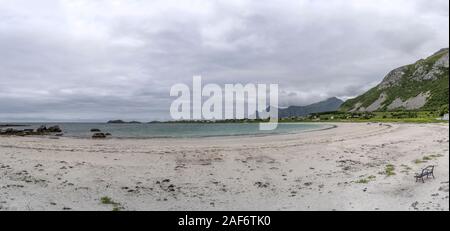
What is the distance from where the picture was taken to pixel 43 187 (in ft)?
57.0

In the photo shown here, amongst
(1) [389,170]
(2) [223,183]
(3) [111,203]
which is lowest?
(3) [111,203]

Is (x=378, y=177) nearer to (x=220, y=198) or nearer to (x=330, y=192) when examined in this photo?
(x=330, y=192)

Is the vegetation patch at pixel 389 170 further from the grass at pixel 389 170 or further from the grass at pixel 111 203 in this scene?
the grass at pixel 111 203

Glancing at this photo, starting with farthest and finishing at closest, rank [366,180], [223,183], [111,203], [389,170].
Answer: [389,170], [223,183], [366,180], [111,203]

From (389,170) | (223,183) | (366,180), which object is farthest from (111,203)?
(389,170)

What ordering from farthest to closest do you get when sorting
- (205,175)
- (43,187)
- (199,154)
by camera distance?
1. (199,154)
2. (205,175)
3. (43,187)

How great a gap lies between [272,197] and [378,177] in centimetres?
667

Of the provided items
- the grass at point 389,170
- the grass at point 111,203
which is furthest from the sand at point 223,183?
the grass at point 389,170

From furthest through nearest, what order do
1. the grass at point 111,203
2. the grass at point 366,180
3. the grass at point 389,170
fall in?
the grass at point 389,170 < the grass at point 366,180 < the grass at point 111,203

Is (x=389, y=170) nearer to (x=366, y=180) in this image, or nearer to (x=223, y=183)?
(x=366, y=180)

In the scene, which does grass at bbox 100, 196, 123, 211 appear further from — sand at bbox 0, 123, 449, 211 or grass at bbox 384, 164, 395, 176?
grass at bbox 384, 164, 395, 176
